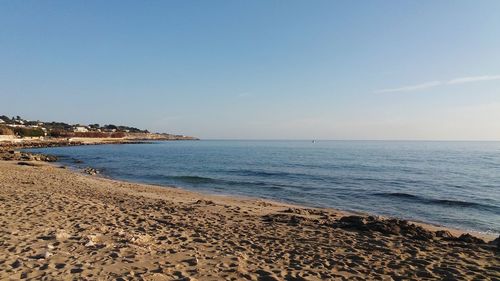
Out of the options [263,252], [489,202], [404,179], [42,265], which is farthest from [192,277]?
[404,179]

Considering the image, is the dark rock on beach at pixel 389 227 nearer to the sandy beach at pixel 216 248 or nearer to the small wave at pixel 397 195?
the sandy beach at pixel 216 248

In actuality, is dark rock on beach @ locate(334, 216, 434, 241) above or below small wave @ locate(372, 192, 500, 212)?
above

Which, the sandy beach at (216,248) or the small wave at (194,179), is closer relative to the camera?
the sandy beach at (216,248)

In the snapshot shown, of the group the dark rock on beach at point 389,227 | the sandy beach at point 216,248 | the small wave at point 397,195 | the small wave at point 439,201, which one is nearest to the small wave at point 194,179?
the small wave at point 397,195

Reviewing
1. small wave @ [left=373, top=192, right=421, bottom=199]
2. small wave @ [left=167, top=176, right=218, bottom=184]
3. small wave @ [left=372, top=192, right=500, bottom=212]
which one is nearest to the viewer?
small wave @ [left=372, top=192, right=500, bottom=212]

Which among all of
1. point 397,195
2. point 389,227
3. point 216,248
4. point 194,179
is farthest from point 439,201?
point 194,179

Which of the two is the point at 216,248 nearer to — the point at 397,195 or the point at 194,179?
the point at 397,195

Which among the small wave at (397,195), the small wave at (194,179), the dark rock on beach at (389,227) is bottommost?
the small wave at (194,179)

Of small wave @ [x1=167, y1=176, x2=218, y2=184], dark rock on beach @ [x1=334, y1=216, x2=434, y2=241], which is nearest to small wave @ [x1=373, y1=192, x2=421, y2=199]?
dark rock on beach @ [x1=334, y1=216, x2=434, y2=241]

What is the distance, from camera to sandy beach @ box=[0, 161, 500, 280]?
6758 mm

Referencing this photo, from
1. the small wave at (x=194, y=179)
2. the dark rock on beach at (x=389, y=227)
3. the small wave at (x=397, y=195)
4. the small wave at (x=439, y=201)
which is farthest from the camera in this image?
the small wave at (x=194, y=179)

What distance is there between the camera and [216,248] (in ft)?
27.7

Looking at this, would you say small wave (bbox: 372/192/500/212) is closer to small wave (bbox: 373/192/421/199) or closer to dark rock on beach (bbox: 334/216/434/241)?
small wave (bbox: 373/192/421/199)

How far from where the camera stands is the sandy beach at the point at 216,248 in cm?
676
